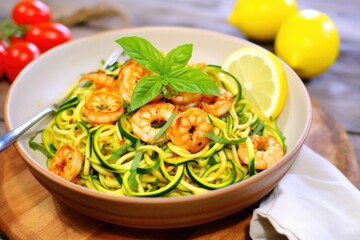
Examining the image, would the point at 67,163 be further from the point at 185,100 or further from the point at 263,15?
the point at 263,15

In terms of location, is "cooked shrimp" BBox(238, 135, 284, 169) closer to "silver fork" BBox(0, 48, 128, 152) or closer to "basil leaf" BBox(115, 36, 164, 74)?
"basil leaf" BBox(115, 36, 164, 74)

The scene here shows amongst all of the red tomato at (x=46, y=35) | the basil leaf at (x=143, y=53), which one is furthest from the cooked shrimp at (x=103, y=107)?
the red tomato at (x=46, y=35)

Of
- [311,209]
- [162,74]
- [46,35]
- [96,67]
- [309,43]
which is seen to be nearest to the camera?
[311,209]

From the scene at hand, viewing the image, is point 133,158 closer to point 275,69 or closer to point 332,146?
point 275,69

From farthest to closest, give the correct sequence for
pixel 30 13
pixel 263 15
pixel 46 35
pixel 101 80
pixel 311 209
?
pixel 30 13 < pixel 263 15 < pixel 46 35 < pixel 101 80 < pixel 311 209

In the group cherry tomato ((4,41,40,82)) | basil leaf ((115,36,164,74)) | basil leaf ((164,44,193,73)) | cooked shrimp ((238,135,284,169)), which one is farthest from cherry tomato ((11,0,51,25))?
cooked shrimp ((238,135,284,169))

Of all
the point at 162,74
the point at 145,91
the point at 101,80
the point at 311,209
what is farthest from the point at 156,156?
the point at 311,209
